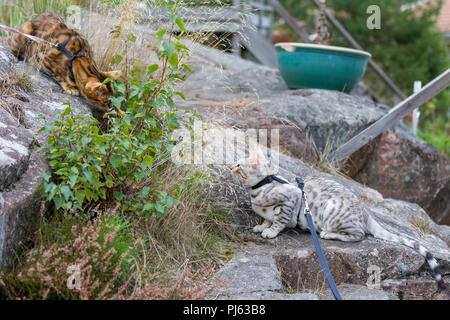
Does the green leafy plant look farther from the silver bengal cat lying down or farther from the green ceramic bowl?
the green ceramic bowl

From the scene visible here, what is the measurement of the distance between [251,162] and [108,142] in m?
1.07

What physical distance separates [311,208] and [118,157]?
4.82 feet

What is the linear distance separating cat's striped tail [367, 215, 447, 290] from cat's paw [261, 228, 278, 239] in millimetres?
695

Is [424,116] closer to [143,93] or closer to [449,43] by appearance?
[449,43]

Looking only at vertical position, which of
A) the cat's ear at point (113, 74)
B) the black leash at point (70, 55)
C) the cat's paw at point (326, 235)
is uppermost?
the black leash at point (70, 55)

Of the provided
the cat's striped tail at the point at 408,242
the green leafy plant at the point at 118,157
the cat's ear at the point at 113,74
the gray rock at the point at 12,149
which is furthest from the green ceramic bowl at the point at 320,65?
the gray rock at the point at 12,149

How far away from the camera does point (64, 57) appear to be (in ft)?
13.7

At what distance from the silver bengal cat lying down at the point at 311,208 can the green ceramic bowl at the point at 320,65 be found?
2.83 m

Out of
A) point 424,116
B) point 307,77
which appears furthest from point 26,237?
point 424,116

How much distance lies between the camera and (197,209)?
3.43m

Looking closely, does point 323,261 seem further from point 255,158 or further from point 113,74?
point 113,74

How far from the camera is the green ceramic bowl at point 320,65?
19.3 feet

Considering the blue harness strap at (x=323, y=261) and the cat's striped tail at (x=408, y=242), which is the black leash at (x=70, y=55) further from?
the cat's striped tail at (x=408, y=242)

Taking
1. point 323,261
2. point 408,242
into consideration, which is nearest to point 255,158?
point 323,261
